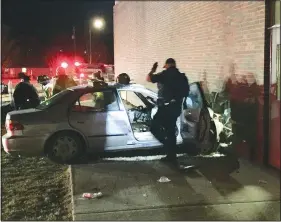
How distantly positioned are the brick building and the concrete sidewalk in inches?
61.3

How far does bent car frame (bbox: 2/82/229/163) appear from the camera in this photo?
7.28 m

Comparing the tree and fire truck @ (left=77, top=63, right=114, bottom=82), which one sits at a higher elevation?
the tree

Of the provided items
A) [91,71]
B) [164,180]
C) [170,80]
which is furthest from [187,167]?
[91,71]

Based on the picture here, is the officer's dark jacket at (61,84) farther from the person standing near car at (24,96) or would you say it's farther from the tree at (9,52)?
the tree at (9,52)

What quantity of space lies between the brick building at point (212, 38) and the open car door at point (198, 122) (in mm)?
780

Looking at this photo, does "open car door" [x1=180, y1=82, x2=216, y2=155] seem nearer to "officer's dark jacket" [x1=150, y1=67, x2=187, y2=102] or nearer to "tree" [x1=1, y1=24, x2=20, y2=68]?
"officer's dark jacket" [x1=150, y1=67, x2=187, y2=102]

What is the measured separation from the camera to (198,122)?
23.7 feet

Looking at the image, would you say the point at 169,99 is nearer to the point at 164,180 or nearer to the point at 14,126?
the point at 164,180

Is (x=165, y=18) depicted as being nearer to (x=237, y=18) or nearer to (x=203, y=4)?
(x=203, y=4)

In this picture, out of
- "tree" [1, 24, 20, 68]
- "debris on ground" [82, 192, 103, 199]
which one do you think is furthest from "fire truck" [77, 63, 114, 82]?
"debris on ground" [82, 192, 103, 199]

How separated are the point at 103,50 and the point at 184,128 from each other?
34.9m

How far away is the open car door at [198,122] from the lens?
716 cm

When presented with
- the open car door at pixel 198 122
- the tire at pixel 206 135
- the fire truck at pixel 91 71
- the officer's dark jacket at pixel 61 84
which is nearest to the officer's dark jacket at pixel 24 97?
the officer's dark jacket at pixel 61 84

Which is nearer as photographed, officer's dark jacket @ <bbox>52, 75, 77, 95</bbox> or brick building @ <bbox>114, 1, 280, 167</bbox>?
brick building @ <bbox>114, 1, 280, 167</bbox>
